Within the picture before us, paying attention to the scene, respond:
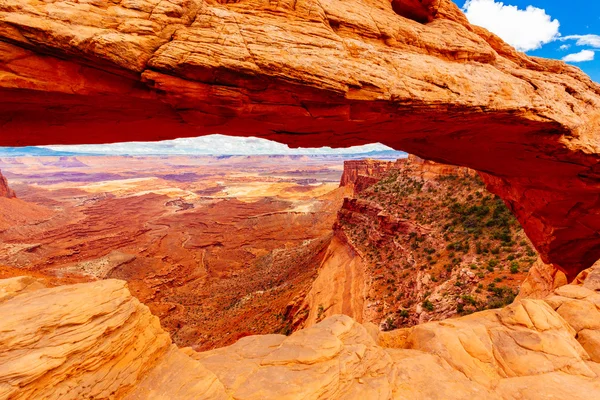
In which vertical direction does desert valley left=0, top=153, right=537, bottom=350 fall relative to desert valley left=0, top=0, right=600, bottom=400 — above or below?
below

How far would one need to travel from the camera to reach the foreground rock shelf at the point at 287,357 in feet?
15.5

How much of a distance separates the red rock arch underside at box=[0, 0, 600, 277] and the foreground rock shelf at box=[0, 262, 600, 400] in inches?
199

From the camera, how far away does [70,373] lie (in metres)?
4.70

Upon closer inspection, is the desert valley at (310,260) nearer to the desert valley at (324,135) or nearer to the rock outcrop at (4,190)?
the desert valley at (324,135)

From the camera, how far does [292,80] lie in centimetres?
751

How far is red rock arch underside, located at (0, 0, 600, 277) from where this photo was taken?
21.8ft

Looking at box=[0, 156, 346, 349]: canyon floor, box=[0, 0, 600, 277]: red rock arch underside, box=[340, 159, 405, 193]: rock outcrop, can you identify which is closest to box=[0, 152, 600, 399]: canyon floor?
box=[0, 156, 346, 349]: canyon floor

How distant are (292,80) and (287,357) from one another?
7.30m

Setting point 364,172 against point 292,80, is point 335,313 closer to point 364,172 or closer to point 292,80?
point 292,80

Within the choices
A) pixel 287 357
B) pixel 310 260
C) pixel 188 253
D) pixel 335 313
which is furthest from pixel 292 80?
pixel 188 253

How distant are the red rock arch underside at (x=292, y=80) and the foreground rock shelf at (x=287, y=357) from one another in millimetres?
5054

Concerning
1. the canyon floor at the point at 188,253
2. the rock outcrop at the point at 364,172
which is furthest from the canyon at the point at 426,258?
the rock outcrop at the point at 364,172

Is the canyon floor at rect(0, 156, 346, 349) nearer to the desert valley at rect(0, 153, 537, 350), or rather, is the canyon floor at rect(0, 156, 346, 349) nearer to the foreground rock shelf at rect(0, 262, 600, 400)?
the desert valley at rect(0, 153, 537, 350)

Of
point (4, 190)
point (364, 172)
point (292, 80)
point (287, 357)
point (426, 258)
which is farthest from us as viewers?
point (364, 172)
